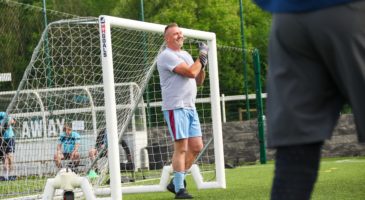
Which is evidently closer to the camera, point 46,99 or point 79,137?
point 79,137

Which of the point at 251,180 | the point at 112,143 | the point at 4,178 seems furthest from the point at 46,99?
the point at 112,143

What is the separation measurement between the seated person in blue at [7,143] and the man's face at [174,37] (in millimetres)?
2443

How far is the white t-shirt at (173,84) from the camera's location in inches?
369

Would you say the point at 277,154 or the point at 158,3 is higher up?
the point at 158,3

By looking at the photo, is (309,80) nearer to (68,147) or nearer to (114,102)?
(114,102)

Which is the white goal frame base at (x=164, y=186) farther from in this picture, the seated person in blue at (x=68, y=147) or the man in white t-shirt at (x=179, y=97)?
the man in white t-shirt at (x=179, y=97)

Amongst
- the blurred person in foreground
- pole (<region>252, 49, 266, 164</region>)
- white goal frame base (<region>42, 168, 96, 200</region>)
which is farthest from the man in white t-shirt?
pole (<region>252, 49, 266, 164</region>)

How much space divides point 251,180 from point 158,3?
65.8 feet

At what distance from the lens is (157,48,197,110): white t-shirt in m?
9.37

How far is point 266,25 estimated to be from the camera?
3700 cm

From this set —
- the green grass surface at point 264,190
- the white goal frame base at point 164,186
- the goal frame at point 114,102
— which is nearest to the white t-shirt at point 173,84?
the goal frame at point 114,102

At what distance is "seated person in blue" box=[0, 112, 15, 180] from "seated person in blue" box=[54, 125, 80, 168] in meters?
0.63

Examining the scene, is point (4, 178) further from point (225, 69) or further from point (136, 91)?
point (225, 69)

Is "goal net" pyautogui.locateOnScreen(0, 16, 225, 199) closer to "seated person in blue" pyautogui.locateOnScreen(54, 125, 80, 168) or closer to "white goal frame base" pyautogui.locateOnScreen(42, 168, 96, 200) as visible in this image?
"seated person in blue" pyautogui.locateOnScreen(54, 125, 80, 168)
